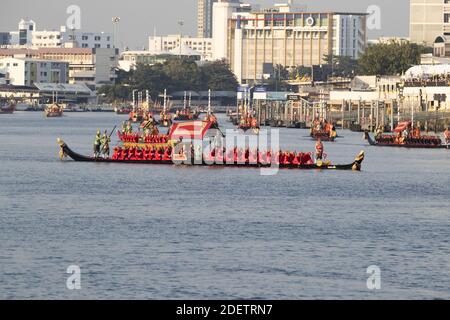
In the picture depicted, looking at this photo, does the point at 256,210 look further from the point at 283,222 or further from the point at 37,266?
the point at 37,266

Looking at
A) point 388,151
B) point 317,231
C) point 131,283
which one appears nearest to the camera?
point 131,283

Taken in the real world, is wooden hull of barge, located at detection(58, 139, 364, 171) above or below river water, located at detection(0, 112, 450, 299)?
above

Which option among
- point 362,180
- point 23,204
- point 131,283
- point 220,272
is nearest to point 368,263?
point 220,272

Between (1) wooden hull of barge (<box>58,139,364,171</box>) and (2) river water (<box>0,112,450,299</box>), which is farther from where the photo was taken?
(1) wooden hull of barge (<box>58,139,364,171</box>)

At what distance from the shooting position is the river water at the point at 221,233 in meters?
54.8

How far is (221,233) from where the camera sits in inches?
2709

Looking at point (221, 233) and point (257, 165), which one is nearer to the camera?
point (221, 233)

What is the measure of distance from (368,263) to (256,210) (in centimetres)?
2002

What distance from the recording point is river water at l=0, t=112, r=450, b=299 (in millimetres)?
54750

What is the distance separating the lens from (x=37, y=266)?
58.1m

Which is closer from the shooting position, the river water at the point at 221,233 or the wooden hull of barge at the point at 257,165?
the river water at the point at 221,233

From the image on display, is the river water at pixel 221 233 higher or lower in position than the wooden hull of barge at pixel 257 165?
lower

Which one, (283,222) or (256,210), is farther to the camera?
(256,210)

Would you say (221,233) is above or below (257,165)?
below
